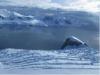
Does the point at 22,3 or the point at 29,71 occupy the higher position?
Answer: the point at 22,3

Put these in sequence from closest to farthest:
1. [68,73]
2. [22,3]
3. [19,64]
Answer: [68,73], [19,64], [22,3]

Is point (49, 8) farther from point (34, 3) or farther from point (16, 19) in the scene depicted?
point (16, 19)

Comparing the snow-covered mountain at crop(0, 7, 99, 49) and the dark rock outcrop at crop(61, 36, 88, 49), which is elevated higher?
the snow-covered mountain at crop(0, 7, 99, 49)

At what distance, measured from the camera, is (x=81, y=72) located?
2.78 metres

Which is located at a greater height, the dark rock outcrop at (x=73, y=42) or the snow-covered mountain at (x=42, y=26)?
the snow-covered mountain at (x=42, y=26)

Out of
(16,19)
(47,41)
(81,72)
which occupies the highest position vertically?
(16,19)

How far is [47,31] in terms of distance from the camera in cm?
320

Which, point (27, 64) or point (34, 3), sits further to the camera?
point (34, 3)

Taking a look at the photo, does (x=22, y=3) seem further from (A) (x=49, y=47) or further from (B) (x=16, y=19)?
(A) (x=49, y=47)

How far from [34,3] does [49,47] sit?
0.48 meters

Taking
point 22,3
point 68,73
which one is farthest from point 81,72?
point 22,3

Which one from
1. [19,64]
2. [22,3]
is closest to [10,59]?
[19,64]

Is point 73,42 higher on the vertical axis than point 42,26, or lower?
lower

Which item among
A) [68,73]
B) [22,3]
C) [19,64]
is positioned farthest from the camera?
[22,3]
